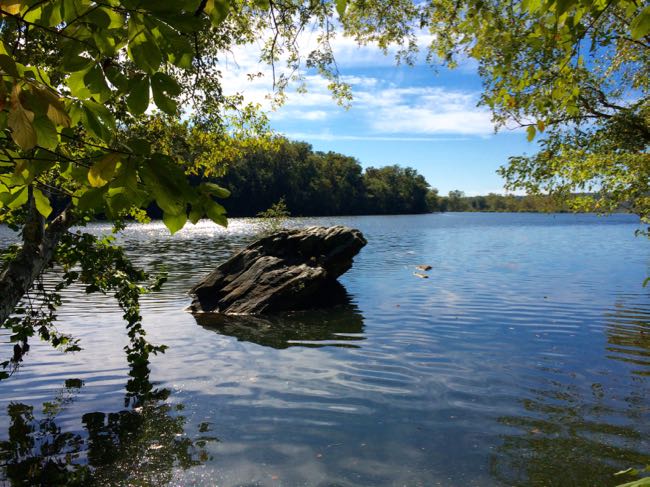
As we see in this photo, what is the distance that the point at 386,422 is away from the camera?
26.9ft

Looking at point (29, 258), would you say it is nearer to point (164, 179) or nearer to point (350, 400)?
point (350, 400)

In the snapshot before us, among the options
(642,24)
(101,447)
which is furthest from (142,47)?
(101,447)

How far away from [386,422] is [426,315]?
9889mm

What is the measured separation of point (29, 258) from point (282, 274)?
13.3m

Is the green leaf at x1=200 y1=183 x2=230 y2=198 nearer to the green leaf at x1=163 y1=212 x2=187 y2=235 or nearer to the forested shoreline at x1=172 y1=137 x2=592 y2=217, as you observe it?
the green leaf at x1=163 y1=212 x2=187 y2=235

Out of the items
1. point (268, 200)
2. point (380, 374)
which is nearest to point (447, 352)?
point (380, 374)

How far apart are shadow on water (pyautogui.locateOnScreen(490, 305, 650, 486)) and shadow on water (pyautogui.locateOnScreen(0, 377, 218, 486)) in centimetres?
512

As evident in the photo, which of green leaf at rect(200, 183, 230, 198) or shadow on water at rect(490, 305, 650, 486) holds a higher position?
green leaf at rect(200, 183, 230, 198)

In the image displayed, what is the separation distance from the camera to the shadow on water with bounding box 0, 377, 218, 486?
649 centimetres

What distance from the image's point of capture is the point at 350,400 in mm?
9211

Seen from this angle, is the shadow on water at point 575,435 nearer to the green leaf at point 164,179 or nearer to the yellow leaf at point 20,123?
the green leaf at point 164,179

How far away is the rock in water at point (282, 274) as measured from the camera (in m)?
19.0

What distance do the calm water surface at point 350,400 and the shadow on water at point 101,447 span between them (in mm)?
33

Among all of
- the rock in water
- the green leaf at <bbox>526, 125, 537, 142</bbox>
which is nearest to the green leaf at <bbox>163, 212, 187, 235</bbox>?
the green leaf at <bbox>526, 125, 537, 142</bbox>
